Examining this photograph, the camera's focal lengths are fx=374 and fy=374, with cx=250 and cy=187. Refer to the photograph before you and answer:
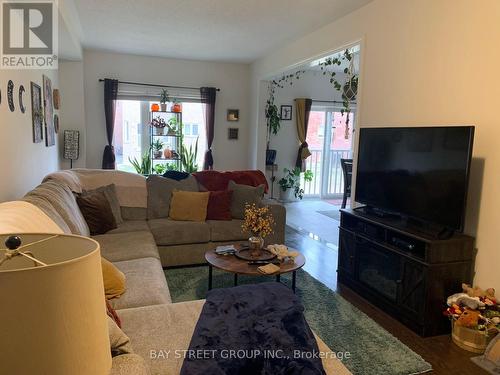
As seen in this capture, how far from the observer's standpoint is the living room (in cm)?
77

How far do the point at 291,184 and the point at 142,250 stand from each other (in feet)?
15.9

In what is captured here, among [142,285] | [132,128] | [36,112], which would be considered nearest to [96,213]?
[36,112]

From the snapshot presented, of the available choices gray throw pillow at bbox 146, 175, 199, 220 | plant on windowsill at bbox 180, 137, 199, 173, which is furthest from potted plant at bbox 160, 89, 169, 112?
gray throw pillow at bbox 146, 175, 199, 220

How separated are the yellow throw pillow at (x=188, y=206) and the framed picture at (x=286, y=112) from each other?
385 cm

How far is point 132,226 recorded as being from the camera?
3680mm

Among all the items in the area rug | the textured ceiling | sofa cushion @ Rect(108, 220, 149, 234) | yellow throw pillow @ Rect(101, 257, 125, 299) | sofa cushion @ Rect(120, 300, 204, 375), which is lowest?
the area rug

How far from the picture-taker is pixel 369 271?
3.12 metres

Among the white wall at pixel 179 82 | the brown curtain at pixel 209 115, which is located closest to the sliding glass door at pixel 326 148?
the white wall at pixel 179 82

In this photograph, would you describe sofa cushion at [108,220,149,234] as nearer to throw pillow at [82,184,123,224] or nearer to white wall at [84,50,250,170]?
throw pillow at [82,184,123,224]

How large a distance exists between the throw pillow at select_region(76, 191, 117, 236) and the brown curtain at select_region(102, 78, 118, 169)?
2971 mm

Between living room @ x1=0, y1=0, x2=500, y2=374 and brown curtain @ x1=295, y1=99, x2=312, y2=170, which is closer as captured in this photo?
living room @ x1=0, y1=0, x2=500, y2=374

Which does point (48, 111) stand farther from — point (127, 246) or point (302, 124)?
point (302, 124)

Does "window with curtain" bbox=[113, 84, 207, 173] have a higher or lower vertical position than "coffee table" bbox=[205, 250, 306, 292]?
higher

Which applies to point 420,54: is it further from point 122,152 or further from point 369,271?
point 122,152
